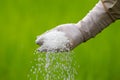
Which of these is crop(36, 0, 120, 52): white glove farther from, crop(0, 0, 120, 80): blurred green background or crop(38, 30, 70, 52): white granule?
crop(0, 0, 120, 80): blurred green background

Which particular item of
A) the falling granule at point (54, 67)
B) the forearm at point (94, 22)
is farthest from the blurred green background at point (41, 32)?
the forearm at point (94, 22)

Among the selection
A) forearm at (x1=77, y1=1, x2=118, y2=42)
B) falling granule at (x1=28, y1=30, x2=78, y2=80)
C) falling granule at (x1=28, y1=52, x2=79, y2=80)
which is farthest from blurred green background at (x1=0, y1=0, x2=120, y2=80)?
forearm at (x1=77, y1=1, x2=118, y2=42)

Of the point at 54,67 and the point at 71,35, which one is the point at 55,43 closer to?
the point at 71,35

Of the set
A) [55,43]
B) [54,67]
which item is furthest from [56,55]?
[54,67]

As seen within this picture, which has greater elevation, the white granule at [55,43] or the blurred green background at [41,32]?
the blurred green background at [41,32]

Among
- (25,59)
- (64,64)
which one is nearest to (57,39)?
(64,64)

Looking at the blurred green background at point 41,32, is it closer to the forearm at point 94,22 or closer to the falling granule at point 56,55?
the falling granule at point 56,55
